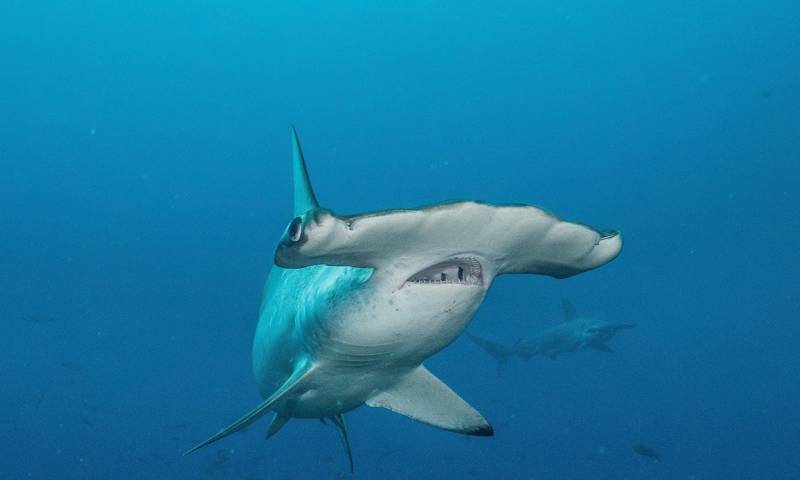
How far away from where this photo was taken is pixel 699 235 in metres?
39.8

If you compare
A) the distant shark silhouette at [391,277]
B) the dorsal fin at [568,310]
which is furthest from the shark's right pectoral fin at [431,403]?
the dorsal fin at [568,310]

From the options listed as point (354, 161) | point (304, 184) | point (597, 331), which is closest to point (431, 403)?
point (304, 184)

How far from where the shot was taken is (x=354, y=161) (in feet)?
123

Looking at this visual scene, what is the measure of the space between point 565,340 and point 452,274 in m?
13.5

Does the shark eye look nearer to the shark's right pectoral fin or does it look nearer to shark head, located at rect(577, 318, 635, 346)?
the shark's right pectoral fin

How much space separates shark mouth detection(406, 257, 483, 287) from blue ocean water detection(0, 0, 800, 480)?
30.6 m

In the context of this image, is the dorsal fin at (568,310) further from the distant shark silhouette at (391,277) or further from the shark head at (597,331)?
the distant shark silhouette at (391,277)

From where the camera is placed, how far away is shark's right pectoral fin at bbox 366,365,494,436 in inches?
167

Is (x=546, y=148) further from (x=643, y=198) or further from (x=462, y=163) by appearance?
(x=643, y=198)

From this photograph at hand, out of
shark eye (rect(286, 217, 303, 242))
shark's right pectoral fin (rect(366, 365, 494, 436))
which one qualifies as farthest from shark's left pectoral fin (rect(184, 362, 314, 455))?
shark eye (rect(286, 217, 303, 242))

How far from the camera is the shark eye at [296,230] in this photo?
6.44 ft

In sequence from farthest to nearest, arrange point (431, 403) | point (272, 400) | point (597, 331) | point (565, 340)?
point (565, 340) < point (597, 331) < point (431, 403) < point (272, 400)

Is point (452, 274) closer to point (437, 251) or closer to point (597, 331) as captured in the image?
point (437, 251)

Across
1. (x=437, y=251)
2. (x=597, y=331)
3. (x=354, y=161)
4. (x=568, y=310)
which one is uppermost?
(x=437, y=251)
